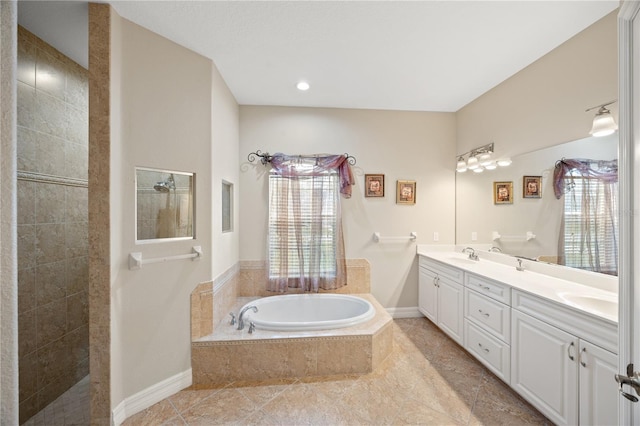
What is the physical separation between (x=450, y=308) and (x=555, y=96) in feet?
6.86

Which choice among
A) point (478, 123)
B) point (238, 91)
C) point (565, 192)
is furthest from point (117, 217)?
point (478, 123)

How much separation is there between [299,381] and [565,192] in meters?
2.60

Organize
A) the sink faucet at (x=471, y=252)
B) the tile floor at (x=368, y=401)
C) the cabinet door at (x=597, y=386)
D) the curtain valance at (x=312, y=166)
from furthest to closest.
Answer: the curtain valance at (x=312, y=166) < the sink faucet at (x=471, y=252) < the tile floor at (x=368, y=401) < the cabinet door at (x=597, y=386)

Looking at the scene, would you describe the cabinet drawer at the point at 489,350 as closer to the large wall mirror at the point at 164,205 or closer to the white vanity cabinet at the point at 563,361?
the white vanity cabinet at the point at 563,361

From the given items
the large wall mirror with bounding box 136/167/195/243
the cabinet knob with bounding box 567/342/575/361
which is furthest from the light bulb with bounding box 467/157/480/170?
the large wall mirror with bounding box 136/167/195/243

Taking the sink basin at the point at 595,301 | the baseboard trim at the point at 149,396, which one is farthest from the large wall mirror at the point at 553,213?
the baseboard trim at the point at 149,396

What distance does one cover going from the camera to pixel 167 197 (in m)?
1.99

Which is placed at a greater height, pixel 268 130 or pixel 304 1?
pixel 304 1

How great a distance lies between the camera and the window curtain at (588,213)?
65.9 inches

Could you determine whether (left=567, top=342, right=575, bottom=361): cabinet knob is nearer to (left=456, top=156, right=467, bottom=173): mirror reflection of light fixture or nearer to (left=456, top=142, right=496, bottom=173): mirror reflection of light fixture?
(left=456, top=142, right=496, bottom=173): mirror reflection of light fixture

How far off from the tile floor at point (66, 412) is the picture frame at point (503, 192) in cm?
393

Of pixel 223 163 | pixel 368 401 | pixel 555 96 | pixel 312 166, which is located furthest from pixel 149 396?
pixel 555 96

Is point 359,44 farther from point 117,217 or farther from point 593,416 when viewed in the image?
point 593,416

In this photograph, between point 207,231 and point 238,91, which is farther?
point 238,91
